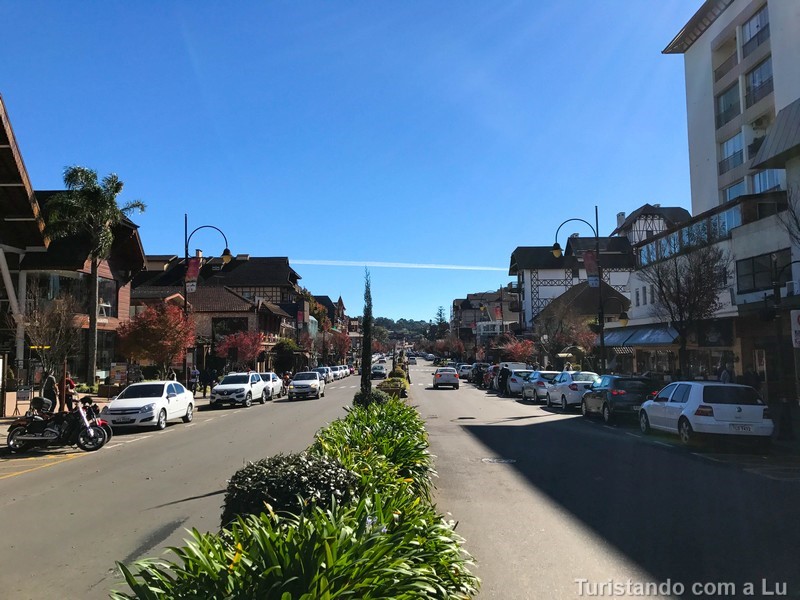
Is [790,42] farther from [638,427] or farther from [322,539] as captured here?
[322,539]

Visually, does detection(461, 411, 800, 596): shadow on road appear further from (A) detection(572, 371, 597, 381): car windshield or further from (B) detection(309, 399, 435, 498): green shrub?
(A) detection(572, 371, 597, 381): car windshield

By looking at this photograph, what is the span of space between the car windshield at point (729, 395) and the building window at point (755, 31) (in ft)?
101

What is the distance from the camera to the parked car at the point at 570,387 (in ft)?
81.5

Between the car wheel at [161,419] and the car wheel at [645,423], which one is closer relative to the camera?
the car wheel at [645,423]

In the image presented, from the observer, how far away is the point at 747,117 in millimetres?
37562

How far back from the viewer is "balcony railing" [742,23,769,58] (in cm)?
3556

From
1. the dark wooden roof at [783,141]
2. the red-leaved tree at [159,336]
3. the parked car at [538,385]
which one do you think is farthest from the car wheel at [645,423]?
the red-leaved tree at [159,336]

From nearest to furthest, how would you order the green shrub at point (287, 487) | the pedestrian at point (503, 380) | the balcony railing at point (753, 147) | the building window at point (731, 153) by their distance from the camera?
the green shrub at point (287, 487), the balcony railing at point (753, 147), the pedestrian at point (503, 380), the building window at point (731, 153)

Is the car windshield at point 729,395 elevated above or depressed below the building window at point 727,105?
below

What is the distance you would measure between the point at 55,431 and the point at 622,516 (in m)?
12.8

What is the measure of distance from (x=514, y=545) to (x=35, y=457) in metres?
12.1

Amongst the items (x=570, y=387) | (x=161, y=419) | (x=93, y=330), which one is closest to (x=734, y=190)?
(x=570, y=387)

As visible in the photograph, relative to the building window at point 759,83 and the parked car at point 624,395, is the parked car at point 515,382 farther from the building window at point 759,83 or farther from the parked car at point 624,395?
→ the building window at point 759,83

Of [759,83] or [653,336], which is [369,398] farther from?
[759,83]
